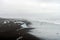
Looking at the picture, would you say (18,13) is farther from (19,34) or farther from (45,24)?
(45,24)

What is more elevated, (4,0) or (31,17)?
(4,0)

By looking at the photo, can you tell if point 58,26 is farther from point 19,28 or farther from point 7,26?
point 7,26

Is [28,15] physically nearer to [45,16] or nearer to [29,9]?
[29,9]

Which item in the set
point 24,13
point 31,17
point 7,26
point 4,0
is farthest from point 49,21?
point 4,0

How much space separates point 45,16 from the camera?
9.73 feet

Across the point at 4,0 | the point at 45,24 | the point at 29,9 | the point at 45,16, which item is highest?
the point at 4,0

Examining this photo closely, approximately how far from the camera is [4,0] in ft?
10.0

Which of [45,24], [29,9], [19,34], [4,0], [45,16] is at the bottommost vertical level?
[19,34]

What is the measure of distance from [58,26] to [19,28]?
3.05 ft

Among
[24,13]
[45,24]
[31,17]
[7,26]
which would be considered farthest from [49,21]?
[7,26]

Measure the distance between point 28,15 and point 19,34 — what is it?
19.2 inches

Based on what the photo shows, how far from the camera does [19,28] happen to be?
3.01m

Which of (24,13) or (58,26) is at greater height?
(24,13)

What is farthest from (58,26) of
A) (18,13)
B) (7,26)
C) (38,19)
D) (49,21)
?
(7,26)
